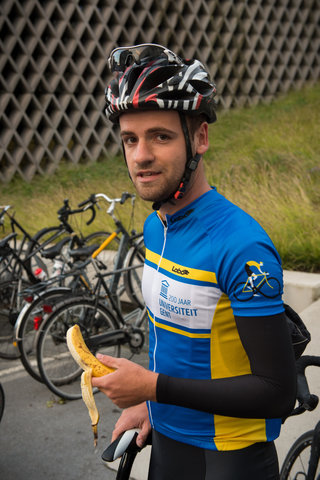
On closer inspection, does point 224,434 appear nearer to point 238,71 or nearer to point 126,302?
point 126,302

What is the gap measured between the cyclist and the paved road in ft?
6.39

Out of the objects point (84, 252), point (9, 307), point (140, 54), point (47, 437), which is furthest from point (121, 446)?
point (9, 307)

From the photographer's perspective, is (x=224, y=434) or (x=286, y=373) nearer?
(x=286, y=373)

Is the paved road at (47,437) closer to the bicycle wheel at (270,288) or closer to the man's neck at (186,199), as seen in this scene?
the man's neck at (186,199)

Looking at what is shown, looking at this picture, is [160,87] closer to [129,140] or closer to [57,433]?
[129,140]

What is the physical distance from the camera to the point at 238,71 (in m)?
13.7

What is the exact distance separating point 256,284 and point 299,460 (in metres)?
1.44

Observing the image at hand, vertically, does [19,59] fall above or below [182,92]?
below

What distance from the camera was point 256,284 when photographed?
4.08 ft

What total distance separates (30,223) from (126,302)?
250cm

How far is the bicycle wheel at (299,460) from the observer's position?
7.40 ft

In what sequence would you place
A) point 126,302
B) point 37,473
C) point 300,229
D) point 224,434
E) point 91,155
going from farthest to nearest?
point 91,155 < point 126,302 < point 300,229 < point 37,473 < point 224,434

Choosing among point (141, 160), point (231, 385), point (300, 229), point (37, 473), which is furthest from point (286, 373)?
point (300, 229)

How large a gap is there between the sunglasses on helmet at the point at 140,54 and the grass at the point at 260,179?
12.3 ft
